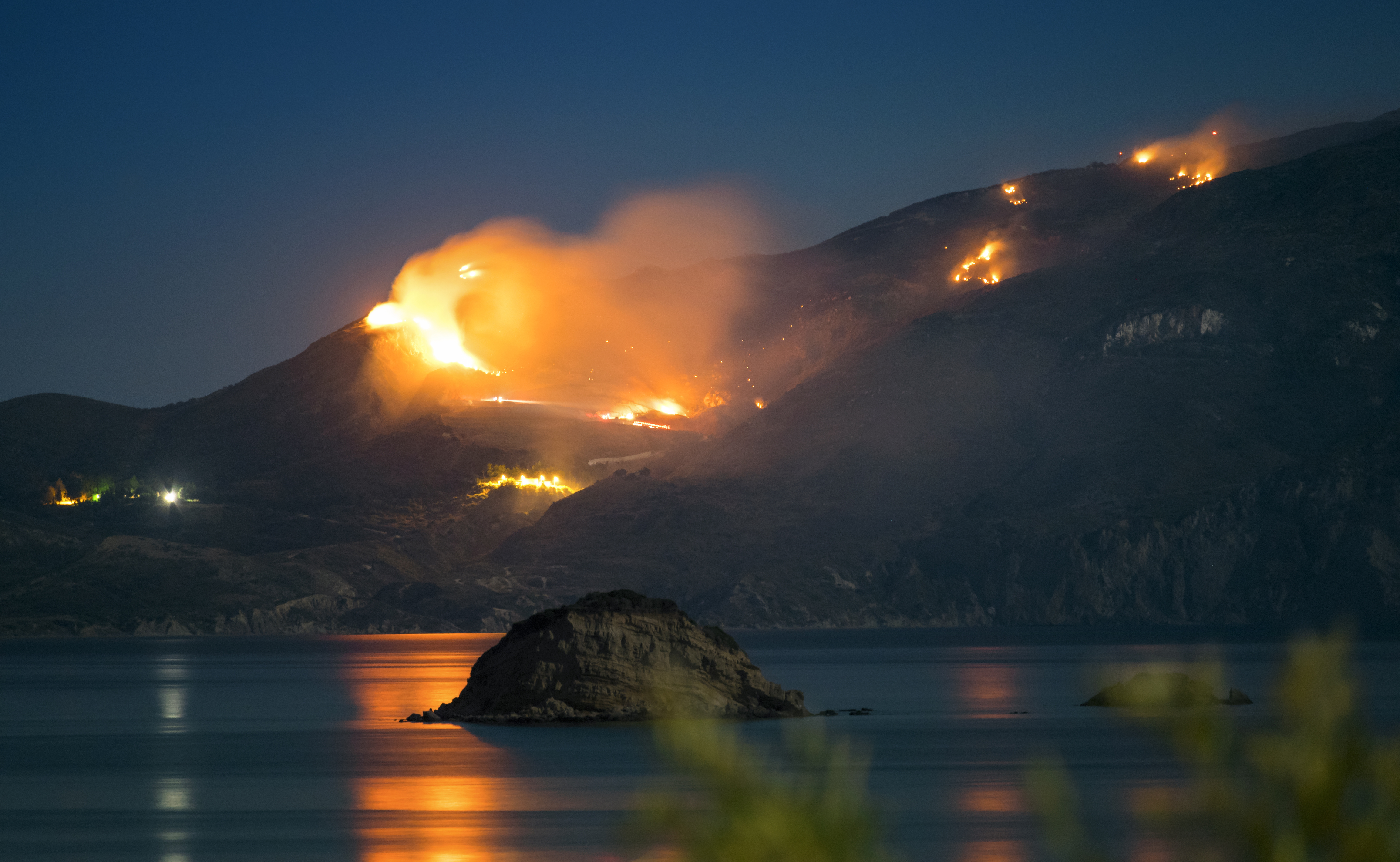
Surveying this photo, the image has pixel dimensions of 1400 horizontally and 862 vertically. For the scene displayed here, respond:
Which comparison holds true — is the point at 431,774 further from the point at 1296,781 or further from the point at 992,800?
the point at 1296,781

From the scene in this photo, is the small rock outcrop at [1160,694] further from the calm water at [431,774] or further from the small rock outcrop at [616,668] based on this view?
the small rock outcrop at [616,668]

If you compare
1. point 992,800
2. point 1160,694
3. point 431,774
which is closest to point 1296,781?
point 1160,694

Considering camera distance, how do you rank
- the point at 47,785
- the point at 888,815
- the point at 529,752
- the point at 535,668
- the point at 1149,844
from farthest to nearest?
1. the point at 535,668
2. the point at 529,752
3. the point at 47,785
4. the point at 888,815
5. the point at 1149,844

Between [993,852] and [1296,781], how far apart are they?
41155 mm

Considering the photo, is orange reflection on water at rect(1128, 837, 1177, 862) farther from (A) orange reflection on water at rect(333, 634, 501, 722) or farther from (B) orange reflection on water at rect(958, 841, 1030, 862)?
(A) orange reflection on water at rect(333, 634, 501, 722)

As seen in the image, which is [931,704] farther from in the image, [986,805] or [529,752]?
[986,805]

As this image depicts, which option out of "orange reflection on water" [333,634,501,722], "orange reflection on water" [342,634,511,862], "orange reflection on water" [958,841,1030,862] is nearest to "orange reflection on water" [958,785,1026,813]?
"orange reflection on water" [958,841,1030,862]

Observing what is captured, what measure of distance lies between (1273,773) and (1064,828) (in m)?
0.85

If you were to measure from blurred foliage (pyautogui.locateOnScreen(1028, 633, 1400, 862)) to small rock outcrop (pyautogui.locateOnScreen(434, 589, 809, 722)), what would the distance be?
72748mm

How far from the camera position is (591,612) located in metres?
83.7

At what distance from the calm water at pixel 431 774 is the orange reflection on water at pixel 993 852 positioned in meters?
0.11

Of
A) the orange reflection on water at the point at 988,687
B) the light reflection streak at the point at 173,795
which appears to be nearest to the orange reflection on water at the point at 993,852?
the light reflection streak at the point at 173,795

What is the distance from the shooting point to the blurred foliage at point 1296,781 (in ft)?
22.5

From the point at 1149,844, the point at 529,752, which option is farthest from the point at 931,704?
the point at 1149,844
